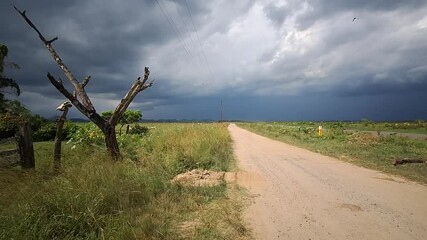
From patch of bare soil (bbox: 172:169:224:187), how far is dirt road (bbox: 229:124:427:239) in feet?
2.65

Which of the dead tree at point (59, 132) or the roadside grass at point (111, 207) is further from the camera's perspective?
the dead tree at point (59, 132)

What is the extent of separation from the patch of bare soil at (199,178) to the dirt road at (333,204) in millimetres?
808

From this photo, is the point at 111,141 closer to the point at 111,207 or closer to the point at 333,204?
the point at 111,207

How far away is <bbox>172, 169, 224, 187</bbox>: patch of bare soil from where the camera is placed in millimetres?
9648

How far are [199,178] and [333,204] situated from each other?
4019 mm

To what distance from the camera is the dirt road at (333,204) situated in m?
6.24

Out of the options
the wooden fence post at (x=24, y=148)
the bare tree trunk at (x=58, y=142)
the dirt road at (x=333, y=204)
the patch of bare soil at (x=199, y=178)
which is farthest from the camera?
the bare tree trunk at (x=58, y=142)

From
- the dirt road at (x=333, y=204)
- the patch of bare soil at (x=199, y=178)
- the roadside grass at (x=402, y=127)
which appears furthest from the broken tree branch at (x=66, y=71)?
the roadside grass at (x=402, y=127)

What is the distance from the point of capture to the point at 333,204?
796 centimetres

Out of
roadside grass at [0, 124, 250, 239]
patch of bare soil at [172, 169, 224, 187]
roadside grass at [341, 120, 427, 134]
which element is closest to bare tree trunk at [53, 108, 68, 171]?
roadside grass at [0, 124, 250, 239]

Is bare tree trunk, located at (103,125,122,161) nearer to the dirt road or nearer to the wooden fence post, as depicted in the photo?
the wooden fence post

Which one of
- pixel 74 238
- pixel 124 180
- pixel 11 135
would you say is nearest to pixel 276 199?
pixel 124 180

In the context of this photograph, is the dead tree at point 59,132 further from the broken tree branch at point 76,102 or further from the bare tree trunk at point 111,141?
the bare tree trunk at point 111,141

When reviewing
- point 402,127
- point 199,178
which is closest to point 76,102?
point 199,178
